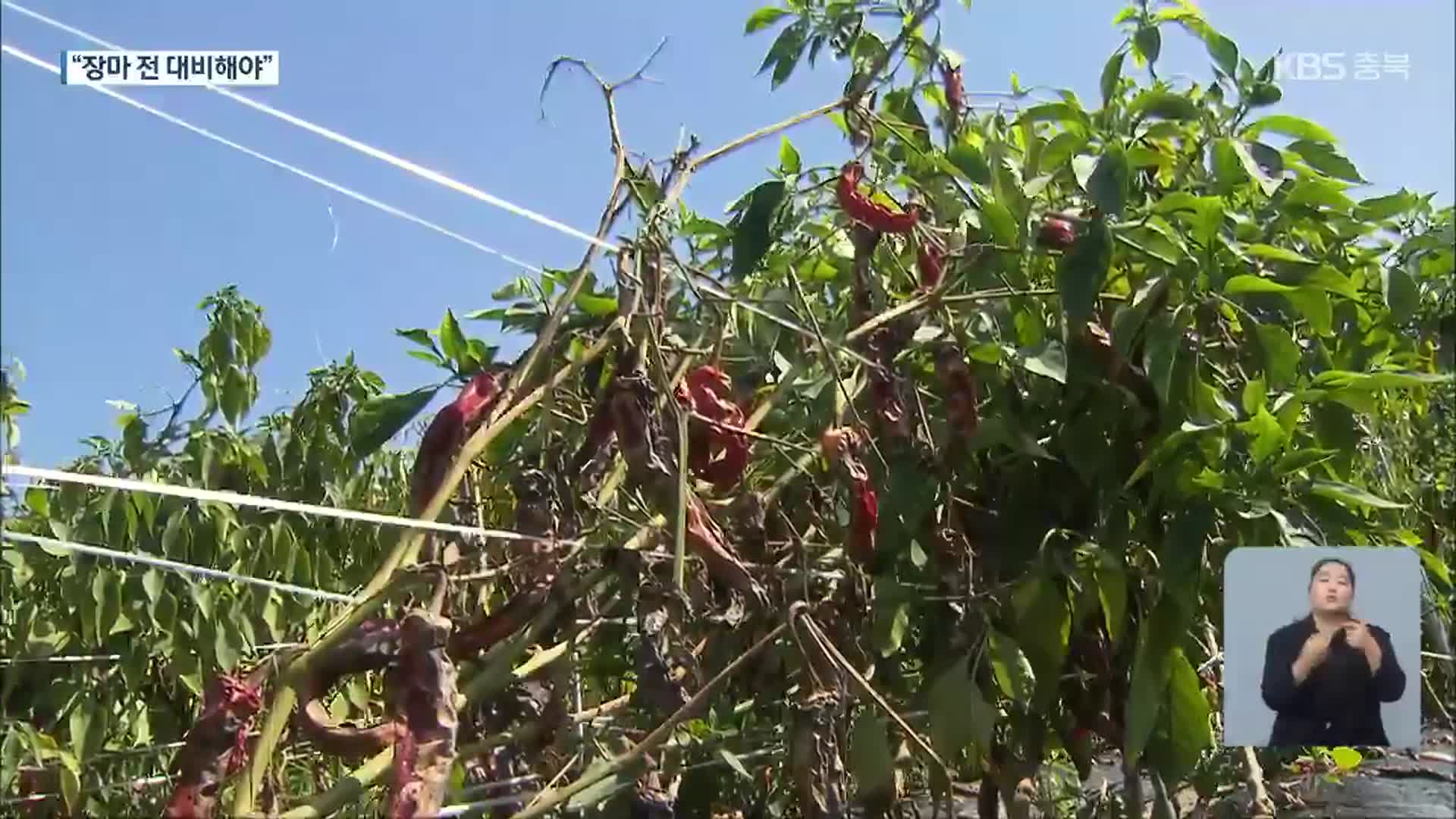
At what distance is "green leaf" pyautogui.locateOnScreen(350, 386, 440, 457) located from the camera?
77cm

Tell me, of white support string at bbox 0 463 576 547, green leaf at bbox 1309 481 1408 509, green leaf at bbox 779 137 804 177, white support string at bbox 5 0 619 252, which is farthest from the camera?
green leaf at bbox 779 137 804 177

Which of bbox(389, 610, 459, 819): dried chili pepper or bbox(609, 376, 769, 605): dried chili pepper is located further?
bbox(609, 376, 769, 605): dried chili pepper

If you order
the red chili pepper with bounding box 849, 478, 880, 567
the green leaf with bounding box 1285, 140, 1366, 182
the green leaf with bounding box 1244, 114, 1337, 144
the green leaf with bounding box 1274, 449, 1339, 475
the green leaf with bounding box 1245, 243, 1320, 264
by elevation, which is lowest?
the red chili pepper with bounding box 849, 478, 880, 567

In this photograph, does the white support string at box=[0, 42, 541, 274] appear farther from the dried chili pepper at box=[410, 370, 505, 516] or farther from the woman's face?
the woman's face

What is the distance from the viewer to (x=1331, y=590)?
2.54ft

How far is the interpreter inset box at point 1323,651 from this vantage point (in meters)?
0.77

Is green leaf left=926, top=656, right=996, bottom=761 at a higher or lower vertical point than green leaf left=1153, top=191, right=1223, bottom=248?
lower

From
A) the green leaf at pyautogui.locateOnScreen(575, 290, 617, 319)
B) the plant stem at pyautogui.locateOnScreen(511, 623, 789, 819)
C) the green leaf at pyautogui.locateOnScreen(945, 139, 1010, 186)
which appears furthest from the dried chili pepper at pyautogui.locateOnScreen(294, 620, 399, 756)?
the green leaf at pyautogui.locateOnScreen(945, 139, 1010, 186)

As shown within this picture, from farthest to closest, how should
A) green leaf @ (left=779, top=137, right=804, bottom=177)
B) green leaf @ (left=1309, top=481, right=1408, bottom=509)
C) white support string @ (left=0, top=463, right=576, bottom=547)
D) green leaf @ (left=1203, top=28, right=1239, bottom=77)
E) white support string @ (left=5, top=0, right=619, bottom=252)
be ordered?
green leaf @ (left=779, top=137, right=804, bottom=177) → green leaf @ (left=1203, top=28, right=1239, bottom=77) → green leaf @ (left=1309, top=481, right=1408, bottom=509) → white support string @ (left=5, top=0, right=619, bottom=252) → white support string @ (left=0, top=463, right=576, bottom=547)

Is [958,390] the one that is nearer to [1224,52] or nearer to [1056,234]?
[1056,234]

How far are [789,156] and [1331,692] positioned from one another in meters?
0.51

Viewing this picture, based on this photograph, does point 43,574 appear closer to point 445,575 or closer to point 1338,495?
point 445,575

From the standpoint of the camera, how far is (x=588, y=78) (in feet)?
2.51

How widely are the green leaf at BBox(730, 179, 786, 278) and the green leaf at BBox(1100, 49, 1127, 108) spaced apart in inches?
9.0
